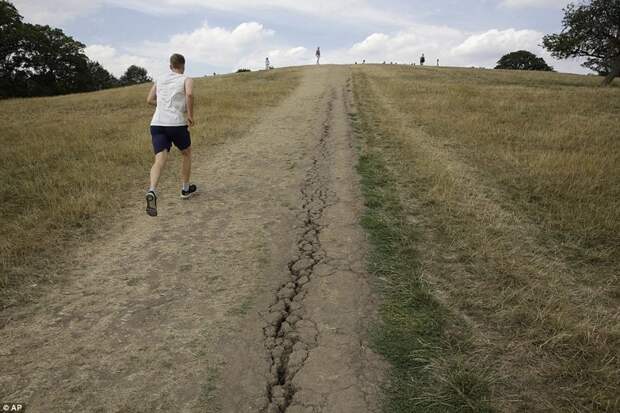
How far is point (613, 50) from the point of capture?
24.1 m

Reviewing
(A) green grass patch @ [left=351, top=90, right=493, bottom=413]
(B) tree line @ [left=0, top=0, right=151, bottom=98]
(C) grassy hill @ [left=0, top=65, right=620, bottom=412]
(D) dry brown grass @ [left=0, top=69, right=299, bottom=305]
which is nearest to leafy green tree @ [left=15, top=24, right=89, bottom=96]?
(B) tree line @ [left=0, top=0, right=151, bottom=98]

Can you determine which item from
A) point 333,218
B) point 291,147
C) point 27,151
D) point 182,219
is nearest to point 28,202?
point 182,219

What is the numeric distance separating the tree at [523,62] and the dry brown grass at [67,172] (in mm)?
65903

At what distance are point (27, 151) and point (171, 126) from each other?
5572 mm

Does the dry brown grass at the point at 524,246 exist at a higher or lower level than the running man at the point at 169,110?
lower

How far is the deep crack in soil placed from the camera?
258 cm

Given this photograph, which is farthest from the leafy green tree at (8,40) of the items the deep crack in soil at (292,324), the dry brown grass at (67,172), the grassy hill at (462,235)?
the deep crack in soil at (292,324)

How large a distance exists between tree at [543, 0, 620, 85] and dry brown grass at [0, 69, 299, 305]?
22030 mm

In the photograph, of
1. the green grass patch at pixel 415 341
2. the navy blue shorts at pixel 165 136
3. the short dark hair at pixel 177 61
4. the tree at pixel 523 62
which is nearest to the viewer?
the green grass patch at pixel 415 341

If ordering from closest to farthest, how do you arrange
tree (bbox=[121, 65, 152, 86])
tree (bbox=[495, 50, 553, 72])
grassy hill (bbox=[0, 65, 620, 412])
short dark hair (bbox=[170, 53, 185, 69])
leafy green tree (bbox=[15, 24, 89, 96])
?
grassy hill (bbox=[0, 65, 620, 412]), short dark hair (bbox=[170, 53, 185, 69]), leafy green tree (bbox=[15, 24, 89, 96]), tree (bbox=[495, 50, 553, 72]), tree (bbox=[121, 65, 152, 86])

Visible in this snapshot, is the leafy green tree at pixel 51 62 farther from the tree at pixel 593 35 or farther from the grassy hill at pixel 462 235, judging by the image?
the tree at pixel 593 35

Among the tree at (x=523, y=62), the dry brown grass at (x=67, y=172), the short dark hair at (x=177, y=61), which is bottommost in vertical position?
the dry brown grass at (x=67, y=172)

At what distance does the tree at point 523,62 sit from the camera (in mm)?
64250

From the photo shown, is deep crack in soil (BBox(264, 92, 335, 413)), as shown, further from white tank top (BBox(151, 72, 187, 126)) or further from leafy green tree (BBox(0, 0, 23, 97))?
leafy green tree (BBox(0, 0, 23, 97))
